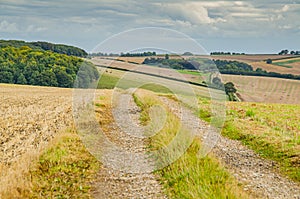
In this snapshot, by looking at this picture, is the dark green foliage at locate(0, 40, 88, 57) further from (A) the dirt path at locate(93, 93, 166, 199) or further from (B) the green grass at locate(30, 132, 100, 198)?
(B) the green grass at locate(30, 132, 100, 198)

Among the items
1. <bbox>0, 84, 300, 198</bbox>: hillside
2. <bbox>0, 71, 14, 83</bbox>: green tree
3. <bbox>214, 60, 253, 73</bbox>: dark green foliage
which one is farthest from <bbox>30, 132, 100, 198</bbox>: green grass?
<bbox>0, 71, 14, 83</bbox>: green tree

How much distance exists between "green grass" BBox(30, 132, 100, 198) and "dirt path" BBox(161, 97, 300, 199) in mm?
3664

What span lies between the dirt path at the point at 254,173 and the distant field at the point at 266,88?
3599 cm

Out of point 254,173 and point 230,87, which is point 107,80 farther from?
point 230,87

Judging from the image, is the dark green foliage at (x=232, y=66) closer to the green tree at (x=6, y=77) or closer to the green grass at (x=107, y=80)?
the green tree at (x=6, y=77)

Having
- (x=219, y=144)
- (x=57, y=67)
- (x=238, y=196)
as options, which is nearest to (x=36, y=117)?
(x=219, y=144)

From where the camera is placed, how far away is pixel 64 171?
10.2m

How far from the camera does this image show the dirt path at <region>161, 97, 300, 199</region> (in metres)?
8.84

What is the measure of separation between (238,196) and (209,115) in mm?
15669

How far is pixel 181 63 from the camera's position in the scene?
16.4 m

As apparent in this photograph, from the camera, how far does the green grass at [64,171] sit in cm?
875

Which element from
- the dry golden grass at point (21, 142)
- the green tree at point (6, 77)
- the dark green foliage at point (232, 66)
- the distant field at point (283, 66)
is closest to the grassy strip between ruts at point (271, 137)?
the dry golden grass at point (21, 142)

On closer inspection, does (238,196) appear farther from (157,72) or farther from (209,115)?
(209,115)

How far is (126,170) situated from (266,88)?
52.2 meters
